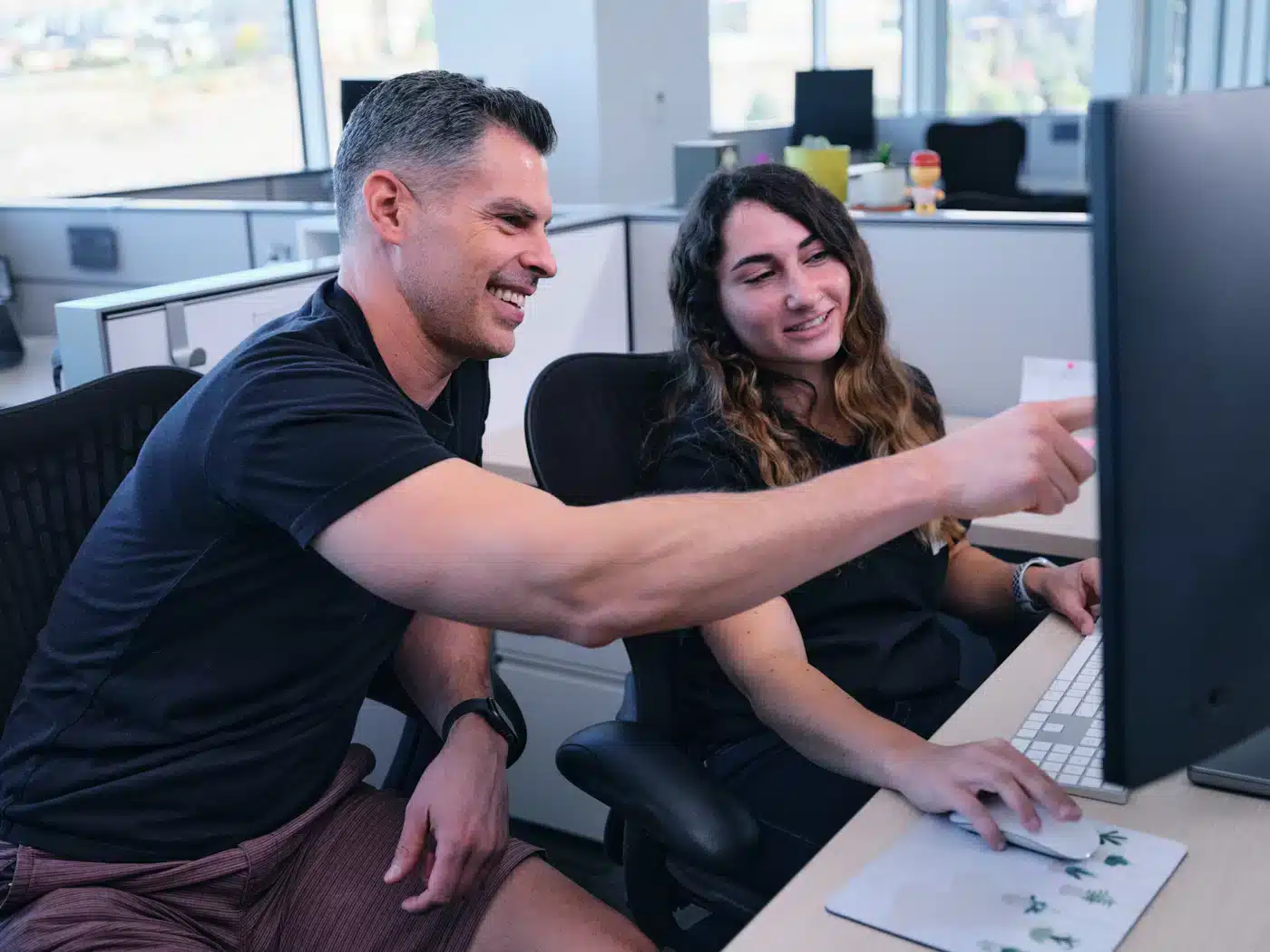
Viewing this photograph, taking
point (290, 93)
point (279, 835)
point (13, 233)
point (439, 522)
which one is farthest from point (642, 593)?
point (290, 93)

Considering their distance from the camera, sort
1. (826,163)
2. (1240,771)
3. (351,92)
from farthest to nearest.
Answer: (351,92) → (826,163) → (1240,771)

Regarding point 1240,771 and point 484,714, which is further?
point 484,714

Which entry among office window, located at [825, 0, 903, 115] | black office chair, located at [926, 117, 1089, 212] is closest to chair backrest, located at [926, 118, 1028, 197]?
black office chair, located at [926, 117, 1089, 212]

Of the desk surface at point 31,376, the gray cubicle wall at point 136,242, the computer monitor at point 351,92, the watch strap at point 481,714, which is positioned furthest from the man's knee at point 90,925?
the computer monitor at point 351,92

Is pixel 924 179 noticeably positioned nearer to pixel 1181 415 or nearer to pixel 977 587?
pixel 977 587

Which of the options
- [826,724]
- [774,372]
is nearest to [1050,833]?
[826,724]

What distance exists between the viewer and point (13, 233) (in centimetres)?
305

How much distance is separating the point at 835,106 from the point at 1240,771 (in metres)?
6.24

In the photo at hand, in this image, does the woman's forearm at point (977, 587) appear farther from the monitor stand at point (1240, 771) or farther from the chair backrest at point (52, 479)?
the chair backrest at point (52, 479)

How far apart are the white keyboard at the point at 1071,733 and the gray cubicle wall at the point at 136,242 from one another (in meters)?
1.92

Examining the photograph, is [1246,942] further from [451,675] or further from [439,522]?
[451,675]

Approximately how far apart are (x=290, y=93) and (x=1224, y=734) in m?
5.46

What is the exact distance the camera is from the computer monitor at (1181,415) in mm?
642

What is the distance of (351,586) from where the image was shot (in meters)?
1.15
